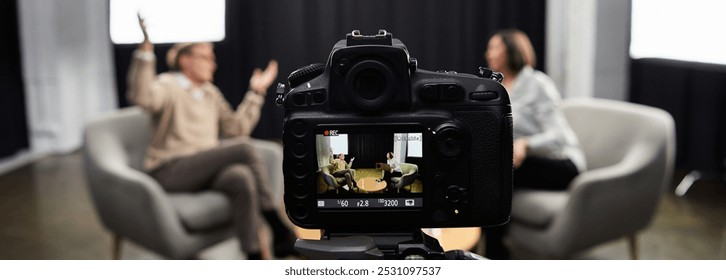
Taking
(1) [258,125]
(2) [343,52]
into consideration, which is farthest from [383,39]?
(1) [258,125]

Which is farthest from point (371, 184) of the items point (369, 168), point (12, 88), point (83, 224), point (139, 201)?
point (12, 88)

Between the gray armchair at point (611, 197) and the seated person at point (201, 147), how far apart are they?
27.0 inches

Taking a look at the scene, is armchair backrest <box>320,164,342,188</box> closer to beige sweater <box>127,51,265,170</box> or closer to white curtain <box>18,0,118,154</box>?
beige sweater <box>127,51,265,170</box>

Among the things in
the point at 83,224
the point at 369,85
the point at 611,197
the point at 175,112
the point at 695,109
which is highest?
the point at 369,85

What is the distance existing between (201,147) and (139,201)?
221 millimetres

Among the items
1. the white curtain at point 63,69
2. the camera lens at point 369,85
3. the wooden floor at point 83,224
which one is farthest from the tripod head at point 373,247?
the white curtain at point 63,69

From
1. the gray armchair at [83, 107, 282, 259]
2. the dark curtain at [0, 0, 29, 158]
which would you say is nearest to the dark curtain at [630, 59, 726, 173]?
the gray armchair at [83, 107, 282, 259]

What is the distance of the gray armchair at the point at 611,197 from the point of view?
6.18ft

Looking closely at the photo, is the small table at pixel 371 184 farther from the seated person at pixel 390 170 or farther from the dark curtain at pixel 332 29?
the dark curtain at pixel 332 29

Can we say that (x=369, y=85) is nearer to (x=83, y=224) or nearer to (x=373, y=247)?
(x=373, y=247)

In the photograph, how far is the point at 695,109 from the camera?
2.60 metres

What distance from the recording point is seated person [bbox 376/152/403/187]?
29.0 inches

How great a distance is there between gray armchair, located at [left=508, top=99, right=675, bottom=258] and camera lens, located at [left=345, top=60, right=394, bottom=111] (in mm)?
1255

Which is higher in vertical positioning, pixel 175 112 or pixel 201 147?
pixel 175 112
